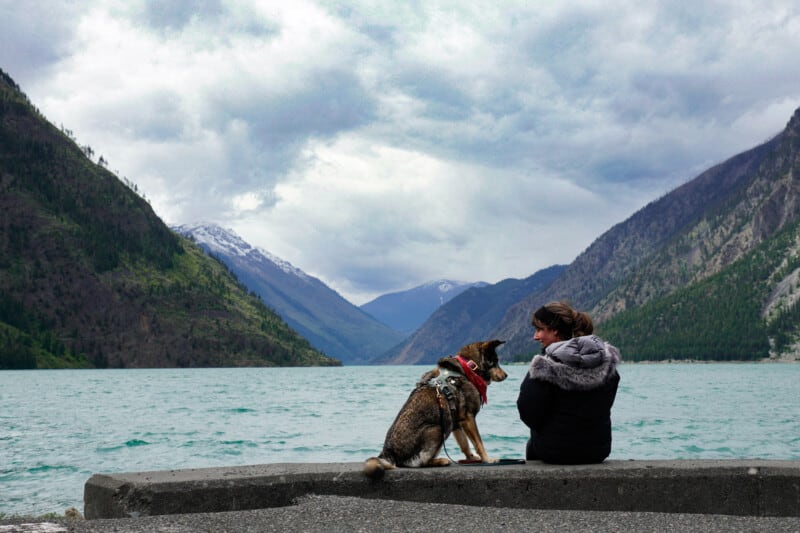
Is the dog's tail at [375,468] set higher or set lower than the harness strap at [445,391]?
lower

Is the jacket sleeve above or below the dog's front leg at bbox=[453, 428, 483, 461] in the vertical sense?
above

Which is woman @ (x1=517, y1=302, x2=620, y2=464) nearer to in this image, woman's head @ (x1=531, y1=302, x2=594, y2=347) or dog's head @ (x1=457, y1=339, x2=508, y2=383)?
woman's head @ (x1=531, y1=302, x2=594, y2=347)

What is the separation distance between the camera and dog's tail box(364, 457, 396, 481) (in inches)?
321

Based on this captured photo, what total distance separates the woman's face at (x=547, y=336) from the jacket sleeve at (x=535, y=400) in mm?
542

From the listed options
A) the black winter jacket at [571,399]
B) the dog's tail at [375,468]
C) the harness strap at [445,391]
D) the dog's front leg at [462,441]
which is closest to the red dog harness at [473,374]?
the harness strap at [445,391]

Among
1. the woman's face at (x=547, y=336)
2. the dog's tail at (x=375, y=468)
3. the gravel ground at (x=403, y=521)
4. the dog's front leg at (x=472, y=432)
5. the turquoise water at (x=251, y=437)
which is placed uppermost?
the woman's face at (x=547, y=336)

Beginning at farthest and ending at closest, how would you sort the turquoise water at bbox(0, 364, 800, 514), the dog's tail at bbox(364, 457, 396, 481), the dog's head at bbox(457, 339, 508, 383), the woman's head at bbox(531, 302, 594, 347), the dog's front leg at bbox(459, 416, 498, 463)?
the turquoise water at bbox(0, 364, 800, 514) → the dog's head at bbox(457, 339, 508, 383) → the dog's front leg at bbox(459, 416, 498, 463) → the woman's head at bbox(531, 302, 594, 347) → the dog's tail at bbox(364, 457, 396, 481)

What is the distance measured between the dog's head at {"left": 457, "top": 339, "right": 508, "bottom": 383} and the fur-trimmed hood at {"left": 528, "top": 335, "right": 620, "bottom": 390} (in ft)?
4.49

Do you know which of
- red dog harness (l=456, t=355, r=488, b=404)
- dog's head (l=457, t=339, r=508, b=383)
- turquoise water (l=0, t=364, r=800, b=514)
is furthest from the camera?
turquoise water (l=0, t=364, r=800, b=514)

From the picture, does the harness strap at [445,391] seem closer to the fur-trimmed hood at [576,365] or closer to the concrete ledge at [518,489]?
the concrete ledge at [518,489]

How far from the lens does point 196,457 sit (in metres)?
29.2

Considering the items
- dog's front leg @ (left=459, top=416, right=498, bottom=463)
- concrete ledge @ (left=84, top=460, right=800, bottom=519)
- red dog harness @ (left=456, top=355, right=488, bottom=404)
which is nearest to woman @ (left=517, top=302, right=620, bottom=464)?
concrete ledge @ (left=84, top=460, right=800, bottom=519)

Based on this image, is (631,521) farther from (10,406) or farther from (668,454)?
(10,406)

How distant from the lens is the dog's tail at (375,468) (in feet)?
26.7
